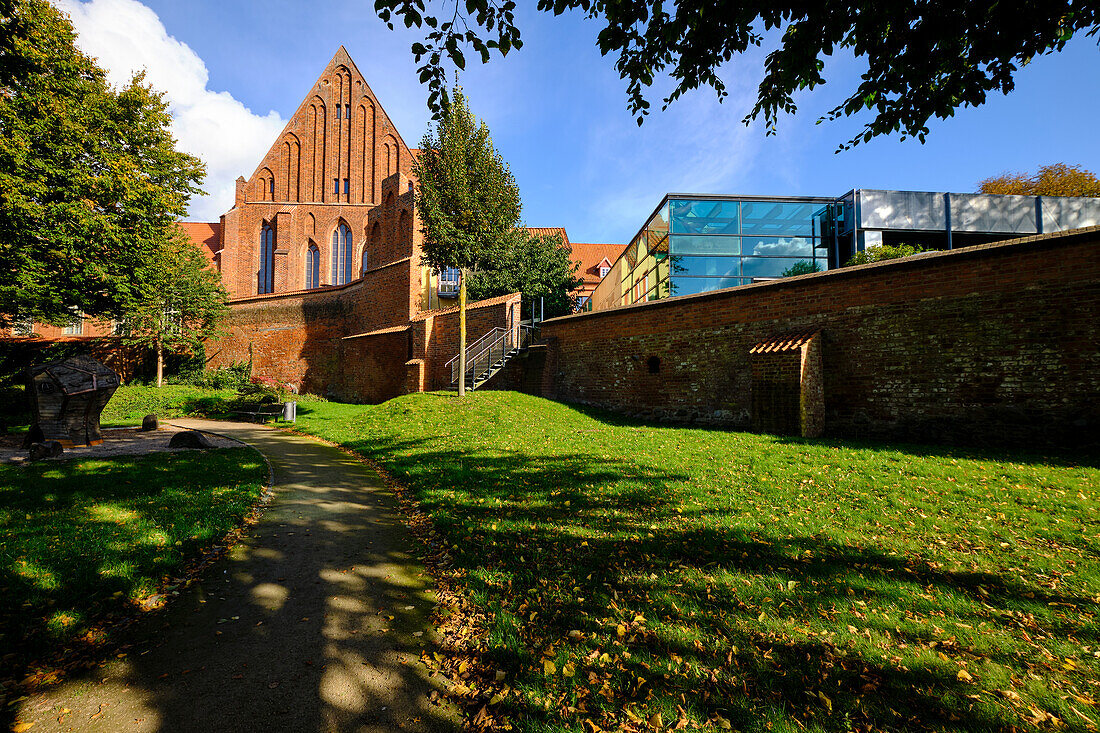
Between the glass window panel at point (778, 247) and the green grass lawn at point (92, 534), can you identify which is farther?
the glass window panel at point (778, 247)

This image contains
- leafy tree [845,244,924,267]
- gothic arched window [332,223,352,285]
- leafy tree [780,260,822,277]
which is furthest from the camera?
gothic arched window [332,223,352,285]

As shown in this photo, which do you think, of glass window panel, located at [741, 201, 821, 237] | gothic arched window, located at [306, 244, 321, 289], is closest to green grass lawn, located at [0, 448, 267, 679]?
glass window panel, located at [741, 201, 821, 237]

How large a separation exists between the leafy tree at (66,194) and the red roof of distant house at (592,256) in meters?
28.2

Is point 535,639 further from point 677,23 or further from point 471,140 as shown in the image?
point 471,140

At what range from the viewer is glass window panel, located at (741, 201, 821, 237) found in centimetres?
1797

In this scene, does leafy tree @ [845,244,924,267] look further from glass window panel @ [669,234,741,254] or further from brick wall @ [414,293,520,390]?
brick wall @ [414,293,520,390]

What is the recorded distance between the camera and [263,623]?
288 centimetres

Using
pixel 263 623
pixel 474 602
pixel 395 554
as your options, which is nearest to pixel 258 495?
pixel 395 554

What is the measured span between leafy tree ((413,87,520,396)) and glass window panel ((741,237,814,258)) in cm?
1059

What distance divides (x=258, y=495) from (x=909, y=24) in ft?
29.1

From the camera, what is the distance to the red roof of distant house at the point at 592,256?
1501 inches

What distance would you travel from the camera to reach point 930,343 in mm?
8172

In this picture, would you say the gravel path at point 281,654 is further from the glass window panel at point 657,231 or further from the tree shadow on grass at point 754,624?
the glass window panel at point 657,231

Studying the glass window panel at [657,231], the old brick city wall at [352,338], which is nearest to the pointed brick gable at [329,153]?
the old brick city wall at [352,338]
